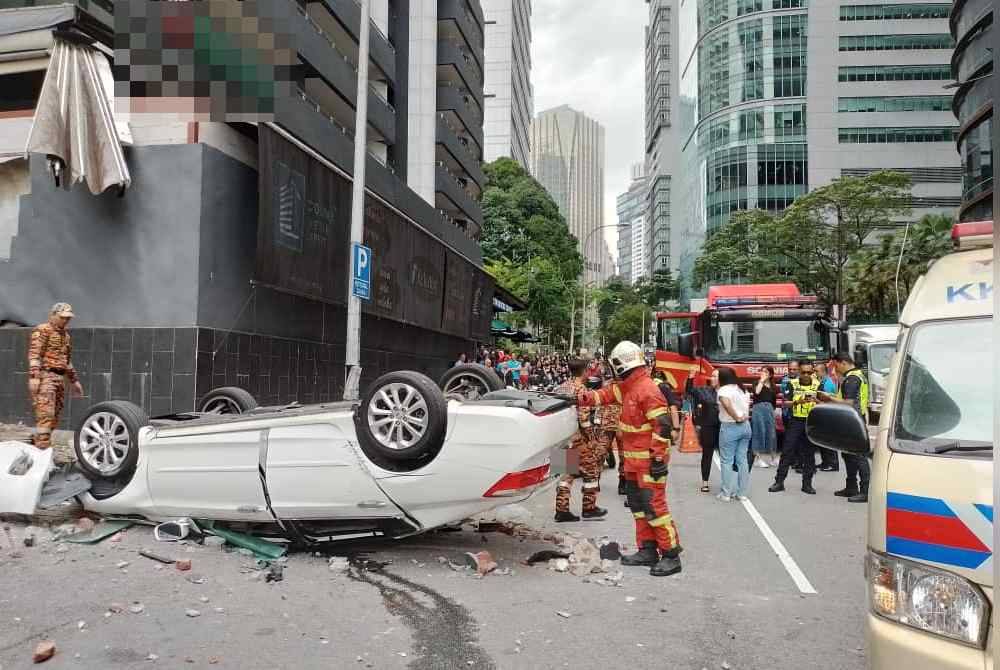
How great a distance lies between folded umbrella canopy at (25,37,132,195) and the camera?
36.9 feet

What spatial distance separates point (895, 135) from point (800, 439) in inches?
3186

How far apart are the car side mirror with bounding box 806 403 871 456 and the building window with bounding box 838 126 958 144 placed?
8646 cm

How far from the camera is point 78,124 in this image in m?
11.3

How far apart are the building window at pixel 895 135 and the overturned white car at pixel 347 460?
278 ft

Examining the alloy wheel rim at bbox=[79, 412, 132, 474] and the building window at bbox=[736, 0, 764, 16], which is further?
the building window at bbox=[736, 0, 764, 16]

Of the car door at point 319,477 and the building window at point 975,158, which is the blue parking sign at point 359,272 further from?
the building window at point 975,158

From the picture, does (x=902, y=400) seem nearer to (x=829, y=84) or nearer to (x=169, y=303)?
(x=169, y=303)

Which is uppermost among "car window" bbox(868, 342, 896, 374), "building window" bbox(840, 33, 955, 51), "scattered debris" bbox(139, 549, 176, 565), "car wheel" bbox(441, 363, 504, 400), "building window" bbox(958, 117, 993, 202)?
"building window" bbox(840, 33, 955, 51)

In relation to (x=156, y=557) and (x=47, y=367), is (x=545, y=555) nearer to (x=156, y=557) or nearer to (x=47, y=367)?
(x=156, y=557)

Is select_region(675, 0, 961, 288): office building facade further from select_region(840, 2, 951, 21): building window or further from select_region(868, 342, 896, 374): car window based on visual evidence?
select_region(868, 342, 896, 374): car window

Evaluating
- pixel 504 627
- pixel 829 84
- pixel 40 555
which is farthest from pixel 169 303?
pixel 829 84

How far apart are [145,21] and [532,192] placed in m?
45.8

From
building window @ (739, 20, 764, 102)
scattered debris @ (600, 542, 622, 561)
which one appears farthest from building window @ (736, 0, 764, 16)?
scattered debris @ (600, 542, 622, 561)

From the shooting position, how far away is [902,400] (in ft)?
10.6
